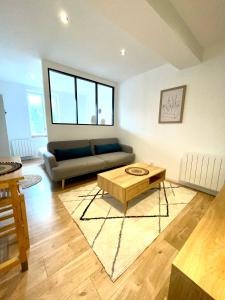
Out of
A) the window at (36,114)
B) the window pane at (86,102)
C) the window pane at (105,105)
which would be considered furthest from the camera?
the window at (36,114)

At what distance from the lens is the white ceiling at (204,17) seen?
4.77 feet

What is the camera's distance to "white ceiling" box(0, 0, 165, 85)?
1555mm

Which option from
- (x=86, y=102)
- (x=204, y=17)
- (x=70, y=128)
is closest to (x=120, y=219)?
(x=70, y=128)

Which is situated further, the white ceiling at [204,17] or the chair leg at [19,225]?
the white ceiling at [204,17]

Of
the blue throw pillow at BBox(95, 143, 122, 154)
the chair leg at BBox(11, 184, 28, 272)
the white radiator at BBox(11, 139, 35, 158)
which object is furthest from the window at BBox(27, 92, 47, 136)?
the chair leg at BBox(11, 184, 28, 272)

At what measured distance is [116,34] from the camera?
1.93 m

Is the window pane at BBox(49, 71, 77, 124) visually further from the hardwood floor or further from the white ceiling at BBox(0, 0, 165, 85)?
the hardwood floor

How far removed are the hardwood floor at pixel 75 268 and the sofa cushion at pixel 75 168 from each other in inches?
31.3

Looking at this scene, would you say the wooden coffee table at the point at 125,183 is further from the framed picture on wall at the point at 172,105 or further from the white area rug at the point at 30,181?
the white area rug at the point at 30,181

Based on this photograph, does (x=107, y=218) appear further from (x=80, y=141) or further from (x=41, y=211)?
(x=80, y=141)

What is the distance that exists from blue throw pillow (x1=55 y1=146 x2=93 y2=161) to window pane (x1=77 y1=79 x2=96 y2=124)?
2.66ft

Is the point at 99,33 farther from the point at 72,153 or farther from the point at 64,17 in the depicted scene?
the point at 72,153

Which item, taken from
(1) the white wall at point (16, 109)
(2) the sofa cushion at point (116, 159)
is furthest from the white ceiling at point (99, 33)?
(2) the sofa cushion at point (116, 159)

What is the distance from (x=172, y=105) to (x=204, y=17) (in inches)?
53.6
